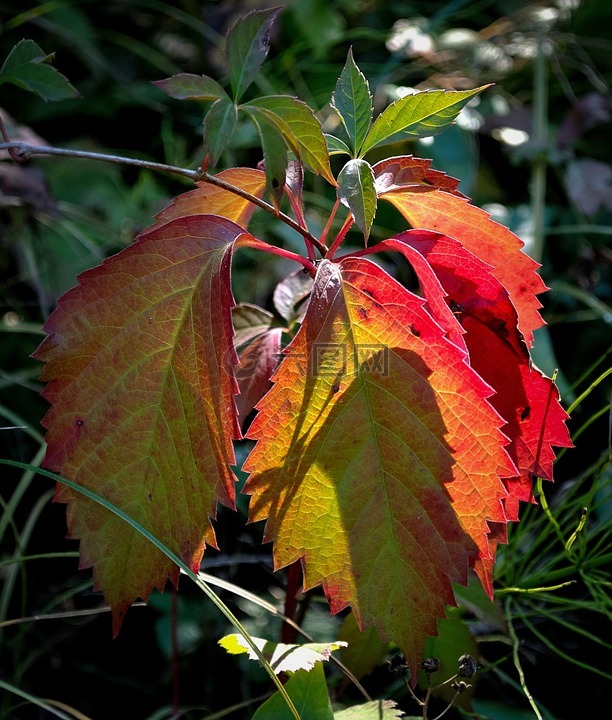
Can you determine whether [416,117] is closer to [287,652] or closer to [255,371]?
[255,371]

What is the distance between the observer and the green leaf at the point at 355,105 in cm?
67

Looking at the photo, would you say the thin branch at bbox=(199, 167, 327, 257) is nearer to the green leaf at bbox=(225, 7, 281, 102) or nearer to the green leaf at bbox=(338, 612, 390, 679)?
the green leaf at bbox=(225, 7, 281, 102)

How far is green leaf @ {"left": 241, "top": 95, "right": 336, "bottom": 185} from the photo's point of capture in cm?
62

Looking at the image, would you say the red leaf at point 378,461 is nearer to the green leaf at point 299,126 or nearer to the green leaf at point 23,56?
the green leaf at point 299,126

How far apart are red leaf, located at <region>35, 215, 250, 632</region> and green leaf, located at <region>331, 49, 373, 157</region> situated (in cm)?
14

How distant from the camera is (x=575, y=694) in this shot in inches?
40.1

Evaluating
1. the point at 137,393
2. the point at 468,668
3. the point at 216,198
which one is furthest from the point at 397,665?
the point at 216,198

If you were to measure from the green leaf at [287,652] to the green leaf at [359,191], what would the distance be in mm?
387

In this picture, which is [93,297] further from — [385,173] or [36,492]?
[36,492]

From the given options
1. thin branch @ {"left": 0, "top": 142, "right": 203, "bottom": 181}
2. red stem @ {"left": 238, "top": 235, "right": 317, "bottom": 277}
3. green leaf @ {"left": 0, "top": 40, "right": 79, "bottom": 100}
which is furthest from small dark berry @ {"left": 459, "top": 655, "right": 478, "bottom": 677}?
green leaf @ {"left": 0, "top": 40, "right": 79, "bottom": 100}

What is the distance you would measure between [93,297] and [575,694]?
838mm

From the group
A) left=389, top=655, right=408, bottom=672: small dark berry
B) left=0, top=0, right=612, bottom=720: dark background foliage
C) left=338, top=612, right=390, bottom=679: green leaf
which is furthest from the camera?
left=0, top=0, right=612, bottom=720: dark background foliage

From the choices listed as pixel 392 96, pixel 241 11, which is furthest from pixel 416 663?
pixel 241 11

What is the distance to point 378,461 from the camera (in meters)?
0.65
